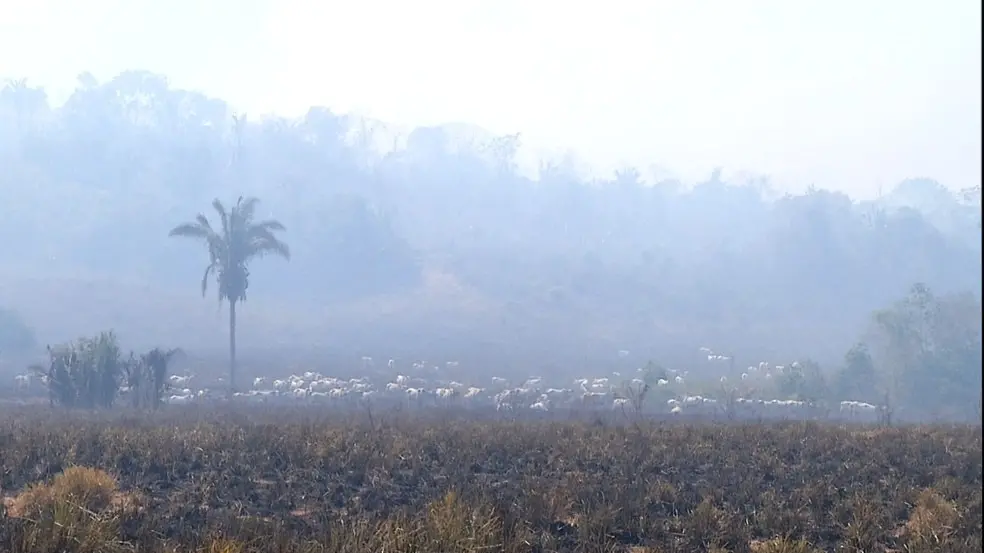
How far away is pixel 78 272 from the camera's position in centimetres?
8875

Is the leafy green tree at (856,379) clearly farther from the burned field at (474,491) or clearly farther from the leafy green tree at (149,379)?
the leafy green tree at (149,379)

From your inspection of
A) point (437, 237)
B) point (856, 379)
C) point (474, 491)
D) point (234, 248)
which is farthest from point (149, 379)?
point (437, 237)

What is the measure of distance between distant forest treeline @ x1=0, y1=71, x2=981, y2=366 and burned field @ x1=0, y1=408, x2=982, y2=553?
59140mm

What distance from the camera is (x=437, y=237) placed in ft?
393

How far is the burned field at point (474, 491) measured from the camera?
31.6 ft

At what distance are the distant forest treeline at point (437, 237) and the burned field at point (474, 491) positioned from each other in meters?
59.1

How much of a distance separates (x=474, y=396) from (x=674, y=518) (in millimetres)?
32350

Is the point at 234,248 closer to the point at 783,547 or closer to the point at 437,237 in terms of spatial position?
the point at 783,547

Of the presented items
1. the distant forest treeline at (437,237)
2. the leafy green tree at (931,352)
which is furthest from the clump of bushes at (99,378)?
the distant forest treeline at (437,237)

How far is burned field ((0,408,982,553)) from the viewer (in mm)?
9617

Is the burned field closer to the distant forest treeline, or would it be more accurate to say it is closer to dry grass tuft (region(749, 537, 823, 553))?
dry grass tuft (region(749, 537, 823, 553))

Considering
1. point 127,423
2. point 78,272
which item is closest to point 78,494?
point 127,423

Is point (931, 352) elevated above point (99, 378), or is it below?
below

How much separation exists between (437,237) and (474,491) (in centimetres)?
10827
